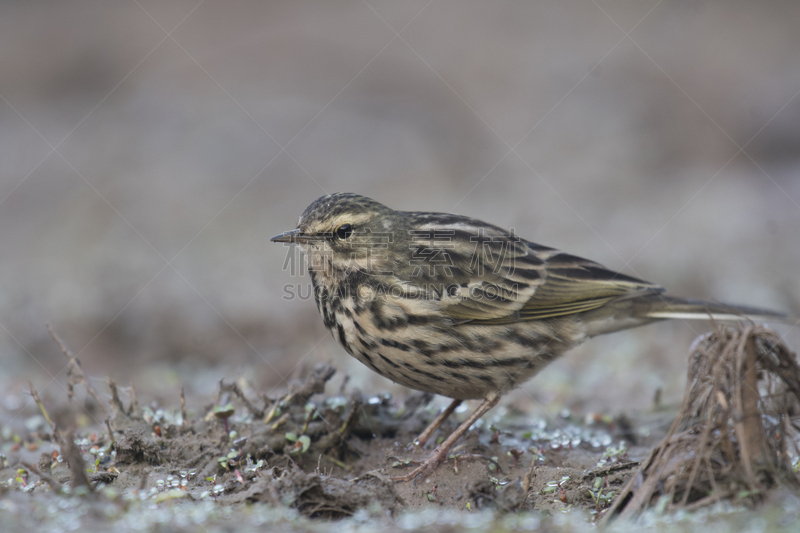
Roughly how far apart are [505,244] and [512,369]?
1.12 metres

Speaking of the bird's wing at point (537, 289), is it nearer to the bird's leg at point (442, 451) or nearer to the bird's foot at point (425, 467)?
the bird's leg at point (442, 451)

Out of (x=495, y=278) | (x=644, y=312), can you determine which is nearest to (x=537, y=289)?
(x=495, y=278)

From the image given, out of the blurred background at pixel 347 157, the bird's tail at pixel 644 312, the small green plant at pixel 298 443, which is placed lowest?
the small green plant at pixel 298 443

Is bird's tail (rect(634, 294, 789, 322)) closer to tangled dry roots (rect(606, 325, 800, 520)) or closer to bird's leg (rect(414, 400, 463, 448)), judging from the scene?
bird's leg (rect(414, 400, 463, 448))

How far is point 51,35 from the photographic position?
59.6 feet

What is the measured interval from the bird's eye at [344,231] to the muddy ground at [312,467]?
1.11m

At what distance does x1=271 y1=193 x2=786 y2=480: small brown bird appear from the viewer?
17.0ft

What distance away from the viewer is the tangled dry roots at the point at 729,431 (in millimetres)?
3373

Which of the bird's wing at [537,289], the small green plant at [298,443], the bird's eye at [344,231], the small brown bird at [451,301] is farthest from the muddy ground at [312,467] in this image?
the bird's eye at [344,231]

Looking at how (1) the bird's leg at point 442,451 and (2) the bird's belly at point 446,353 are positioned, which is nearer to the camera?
(1) the bird's leg at point 442,451

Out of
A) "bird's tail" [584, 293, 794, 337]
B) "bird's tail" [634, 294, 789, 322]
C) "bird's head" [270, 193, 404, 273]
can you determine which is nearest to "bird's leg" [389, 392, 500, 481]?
"bird's tail" [584, 293, 794, 337]

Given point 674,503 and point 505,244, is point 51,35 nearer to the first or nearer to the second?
point 505,244

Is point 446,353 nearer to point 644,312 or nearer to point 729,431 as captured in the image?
point 644,312

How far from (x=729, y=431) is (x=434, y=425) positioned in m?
2.61
